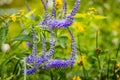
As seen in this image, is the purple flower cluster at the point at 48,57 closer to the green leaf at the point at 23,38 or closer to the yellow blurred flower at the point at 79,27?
the green leaf at the point at 23,38

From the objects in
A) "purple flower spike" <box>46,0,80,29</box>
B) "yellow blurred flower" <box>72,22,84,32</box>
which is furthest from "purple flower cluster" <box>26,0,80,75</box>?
"yellow blurred flower" <box>72,22,84,32</box>

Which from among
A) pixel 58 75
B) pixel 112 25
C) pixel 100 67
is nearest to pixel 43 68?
pixel 58 75

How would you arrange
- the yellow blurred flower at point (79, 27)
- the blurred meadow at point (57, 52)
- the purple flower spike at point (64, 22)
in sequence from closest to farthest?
the purple flower spike at point (64, 22) < the blurred meadow at point (57, 52) < the yellow blurred flower at point (79, 27)

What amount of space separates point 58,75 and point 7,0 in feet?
11.4

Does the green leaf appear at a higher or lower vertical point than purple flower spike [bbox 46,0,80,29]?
lower

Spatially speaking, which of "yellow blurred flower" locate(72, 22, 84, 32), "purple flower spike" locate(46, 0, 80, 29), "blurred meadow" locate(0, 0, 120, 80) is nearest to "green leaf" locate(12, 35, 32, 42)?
"blurred meadow" locate(0, 0, 120, 80)

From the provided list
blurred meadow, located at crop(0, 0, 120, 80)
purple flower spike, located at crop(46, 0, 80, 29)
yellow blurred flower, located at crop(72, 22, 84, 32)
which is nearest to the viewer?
purple flower spike, located at crop(46, 0, 80, 29)

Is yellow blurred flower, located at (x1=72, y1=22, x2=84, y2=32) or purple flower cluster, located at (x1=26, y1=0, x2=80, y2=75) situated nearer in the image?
purple flower cluster, located at (x1=26, y1=0, x2=80, y2=75)

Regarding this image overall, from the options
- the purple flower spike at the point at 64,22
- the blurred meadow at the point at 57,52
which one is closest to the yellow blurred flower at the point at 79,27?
the blurred meadow at the point at 57,52

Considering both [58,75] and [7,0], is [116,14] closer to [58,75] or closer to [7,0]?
[7,0]

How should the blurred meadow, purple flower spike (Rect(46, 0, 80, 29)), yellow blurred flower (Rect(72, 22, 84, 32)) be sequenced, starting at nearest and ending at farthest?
purple flower spike (Rect(46, 0, 80, 29))
the blurred meadow
yellow blurred flower (Rect(72, 22, 84, 32))

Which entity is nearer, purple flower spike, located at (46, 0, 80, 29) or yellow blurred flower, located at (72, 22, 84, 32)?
purple flower spike, located at (46, 0, 80, 29)

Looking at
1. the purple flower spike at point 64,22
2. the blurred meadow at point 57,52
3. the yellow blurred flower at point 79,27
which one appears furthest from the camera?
the yellow blurred flower at point 79,27

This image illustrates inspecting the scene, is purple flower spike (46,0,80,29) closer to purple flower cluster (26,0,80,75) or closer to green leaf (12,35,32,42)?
purple flower cluster (26,0,80,75)
